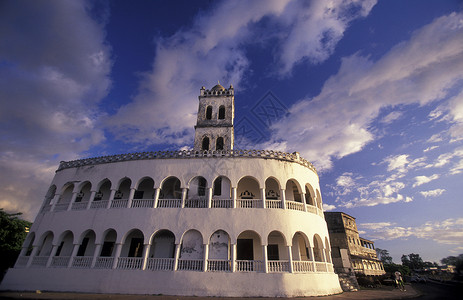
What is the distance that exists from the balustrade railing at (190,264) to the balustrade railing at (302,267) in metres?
5.26

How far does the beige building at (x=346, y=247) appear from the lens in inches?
858

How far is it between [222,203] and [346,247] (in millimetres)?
18287

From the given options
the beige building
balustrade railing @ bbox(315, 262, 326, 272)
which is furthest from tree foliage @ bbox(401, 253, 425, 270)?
balustrade railing @ bbox(315, 262, 326, 272)

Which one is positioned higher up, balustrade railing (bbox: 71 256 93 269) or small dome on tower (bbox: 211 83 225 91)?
small dome on tower (bbox: 211 83 225 91)

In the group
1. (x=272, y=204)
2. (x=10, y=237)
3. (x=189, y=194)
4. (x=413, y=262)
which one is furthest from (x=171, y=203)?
(x=413, y=262)

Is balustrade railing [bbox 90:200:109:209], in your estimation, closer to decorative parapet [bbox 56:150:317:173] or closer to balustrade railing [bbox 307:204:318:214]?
decorative parapet [bbox 56:150:317:173]

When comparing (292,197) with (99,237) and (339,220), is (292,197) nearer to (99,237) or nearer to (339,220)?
(99,237)

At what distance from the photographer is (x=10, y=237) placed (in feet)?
62.5

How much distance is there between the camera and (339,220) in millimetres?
25969

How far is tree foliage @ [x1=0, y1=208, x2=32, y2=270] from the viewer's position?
59.0 ft

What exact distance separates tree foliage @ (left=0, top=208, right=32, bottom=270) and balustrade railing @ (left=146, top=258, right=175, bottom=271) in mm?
15723

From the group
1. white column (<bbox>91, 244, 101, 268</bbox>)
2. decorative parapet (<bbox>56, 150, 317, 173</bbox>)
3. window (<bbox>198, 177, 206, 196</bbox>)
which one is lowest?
white column (<bbox>91, 244, 101, 268</bbox>)

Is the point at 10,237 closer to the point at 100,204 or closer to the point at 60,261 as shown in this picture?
the point at 60,261

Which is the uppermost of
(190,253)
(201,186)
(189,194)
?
(201,186)
